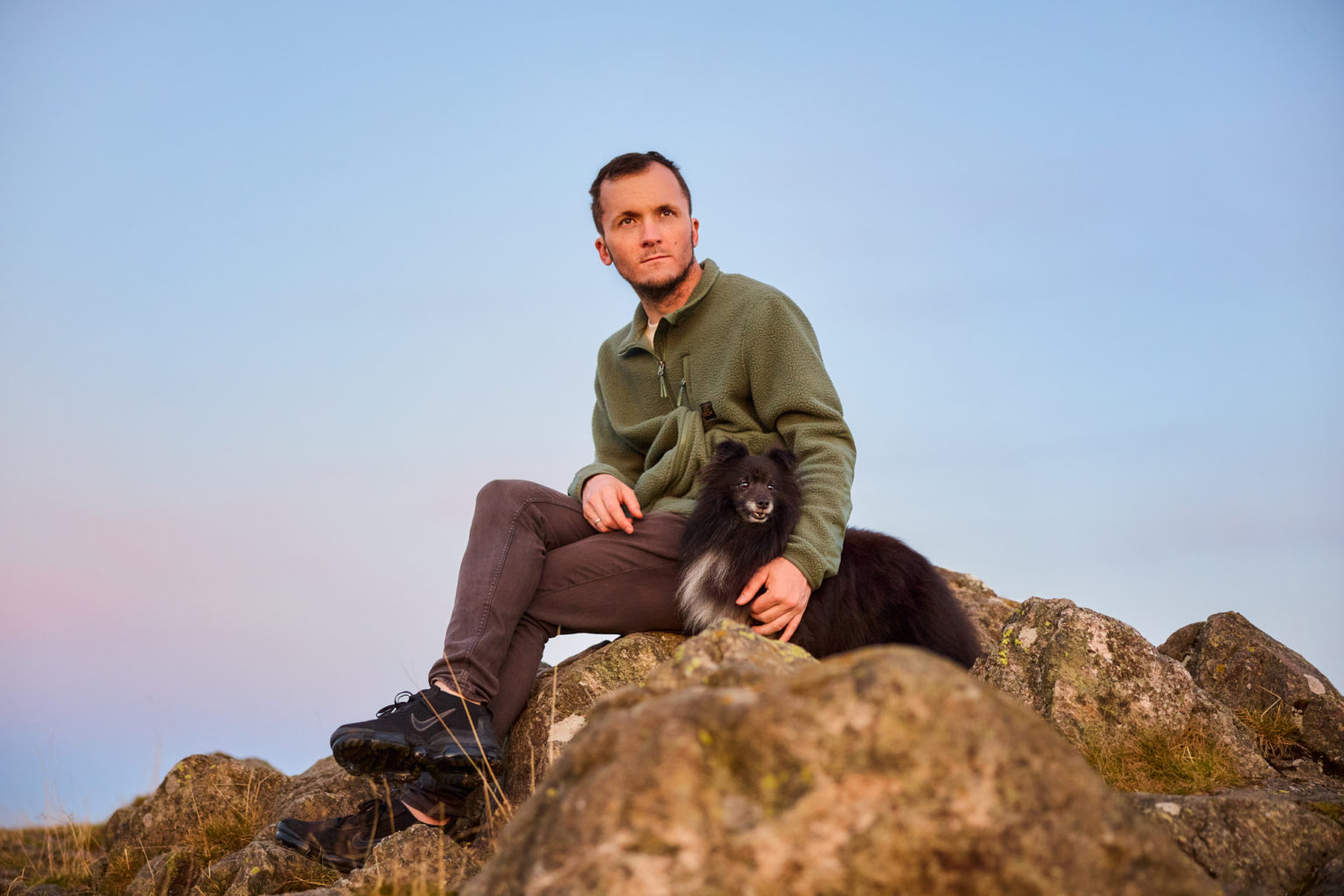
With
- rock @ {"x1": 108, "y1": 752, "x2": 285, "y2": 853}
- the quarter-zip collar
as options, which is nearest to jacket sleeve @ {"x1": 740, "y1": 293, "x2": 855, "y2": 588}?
the quarter-zip collar

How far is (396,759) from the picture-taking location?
4004 millimetres

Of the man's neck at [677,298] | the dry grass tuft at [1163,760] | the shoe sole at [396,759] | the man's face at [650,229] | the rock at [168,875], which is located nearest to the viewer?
the shoe sole at [396,759]

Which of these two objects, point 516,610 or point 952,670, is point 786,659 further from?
point 516,610

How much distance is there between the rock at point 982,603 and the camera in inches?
287

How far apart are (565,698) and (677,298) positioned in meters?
2.34

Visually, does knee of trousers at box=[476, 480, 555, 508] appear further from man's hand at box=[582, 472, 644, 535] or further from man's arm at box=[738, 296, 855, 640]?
man's arm at box=[738, 296, 855, 640]

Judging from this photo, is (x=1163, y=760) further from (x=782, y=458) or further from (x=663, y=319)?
(x=663, y=319)

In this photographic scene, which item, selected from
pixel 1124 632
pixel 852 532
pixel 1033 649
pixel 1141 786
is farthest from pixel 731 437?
pixel 1141 786

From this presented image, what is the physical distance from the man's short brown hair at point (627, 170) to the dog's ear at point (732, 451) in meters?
1.53

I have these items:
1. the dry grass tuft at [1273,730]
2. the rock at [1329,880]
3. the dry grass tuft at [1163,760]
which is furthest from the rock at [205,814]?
the dry grass tuft at [1273,730]

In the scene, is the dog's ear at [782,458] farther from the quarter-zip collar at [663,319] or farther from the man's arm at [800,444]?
the quarter-zip collar at [663,319]

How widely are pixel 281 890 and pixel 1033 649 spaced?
13.5 ft

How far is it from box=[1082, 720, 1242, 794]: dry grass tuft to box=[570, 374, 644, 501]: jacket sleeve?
2843 mm

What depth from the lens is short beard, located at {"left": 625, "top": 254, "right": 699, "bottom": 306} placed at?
5.35 meters
